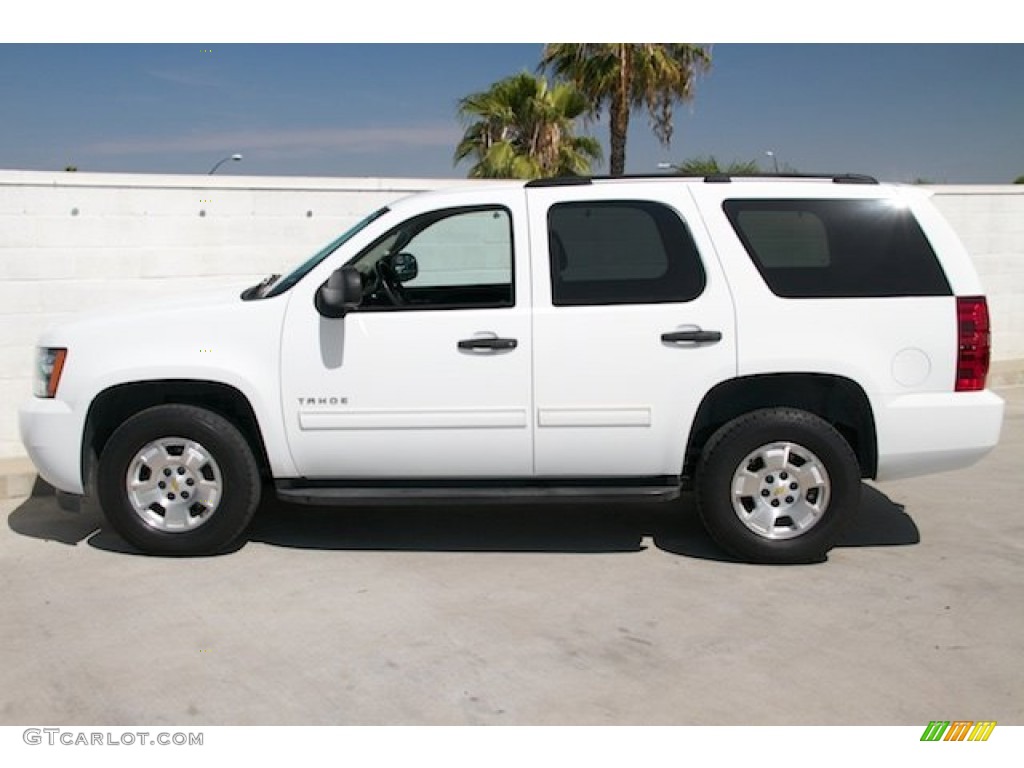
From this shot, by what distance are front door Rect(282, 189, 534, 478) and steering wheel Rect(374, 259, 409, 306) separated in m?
0.02

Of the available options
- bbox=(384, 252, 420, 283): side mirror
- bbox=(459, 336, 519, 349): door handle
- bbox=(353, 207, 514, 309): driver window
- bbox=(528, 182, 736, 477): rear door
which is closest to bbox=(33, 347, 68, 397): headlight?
bbox=(353, 207, 514, 309): driver window

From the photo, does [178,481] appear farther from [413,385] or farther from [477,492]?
[477,492]

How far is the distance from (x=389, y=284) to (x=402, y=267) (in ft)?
1.02

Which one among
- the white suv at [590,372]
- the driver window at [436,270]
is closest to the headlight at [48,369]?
the white suv at [590,372]

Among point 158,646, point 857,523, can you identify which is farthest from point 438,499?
point 857,523

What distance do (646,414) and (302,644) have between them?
79.7 inches

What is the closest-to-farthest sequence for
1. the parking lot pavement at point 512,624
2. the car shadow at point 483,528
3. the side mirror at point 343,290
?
the parking lot pavement at point 512,624, the side mirror at point 343,290, the car shadow at point 483,528

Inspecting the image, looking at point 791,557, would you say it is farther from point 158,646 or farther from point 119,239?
point 119,239

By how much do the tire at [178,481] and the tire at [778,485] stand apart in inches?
94.2

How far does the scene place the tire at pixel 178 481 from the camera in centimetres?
541

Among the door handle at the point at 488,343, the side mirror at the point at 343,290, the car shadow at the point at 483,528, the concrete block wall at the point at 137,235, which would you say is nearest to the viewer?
the side mirror at the point at 343,290

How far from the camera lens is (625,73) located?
19.6m

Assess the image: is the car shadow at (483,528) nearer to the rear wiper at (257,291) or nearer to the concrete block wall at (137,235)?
the rear wiper at (257,291)
